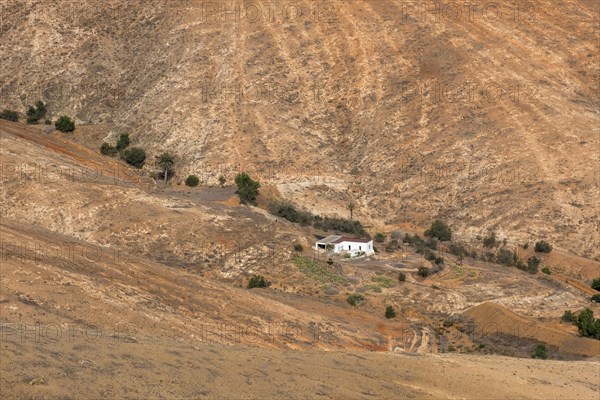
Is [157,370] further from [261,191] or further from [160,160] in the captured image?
[160,160]

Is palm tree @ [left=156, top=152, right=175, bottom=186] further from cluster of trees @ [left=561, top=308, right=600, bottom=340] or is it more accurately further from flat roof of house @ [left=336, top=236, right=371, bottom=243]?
cluster of trees @ [left=561, top=308, right=600, bottom=340]

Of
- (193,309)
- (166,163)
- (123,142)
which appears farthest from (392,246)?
(123,142)

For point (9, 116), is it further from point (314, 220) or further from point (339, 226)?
point (339, 226)

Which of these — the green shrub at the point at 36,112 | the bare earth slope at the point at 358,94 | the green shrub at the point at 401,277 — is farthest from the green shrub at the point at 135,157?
the green shrub at the point at 401,277

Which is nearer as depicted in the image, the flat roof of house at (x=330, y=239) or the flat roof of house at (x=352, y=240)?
the flat roof of house at (x=330, y=239)

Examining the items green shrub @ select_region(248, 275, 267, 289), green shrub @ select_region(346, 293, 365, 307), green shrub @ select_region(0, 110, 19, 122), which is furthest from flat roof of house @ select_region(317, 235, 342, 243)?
green shrub @ select_region(0, 110, 19, 122)

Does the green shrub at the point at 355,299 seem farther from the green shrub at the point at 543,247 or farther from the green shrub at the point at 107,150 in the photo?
the green shrub at the point at 107,150

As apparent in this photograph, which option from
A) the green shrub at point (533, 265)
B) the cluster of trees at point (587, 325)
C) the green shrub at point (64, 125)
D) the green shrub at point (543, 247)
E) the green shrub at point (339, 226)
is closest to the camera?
the cluster of trees at point (587, 325)
